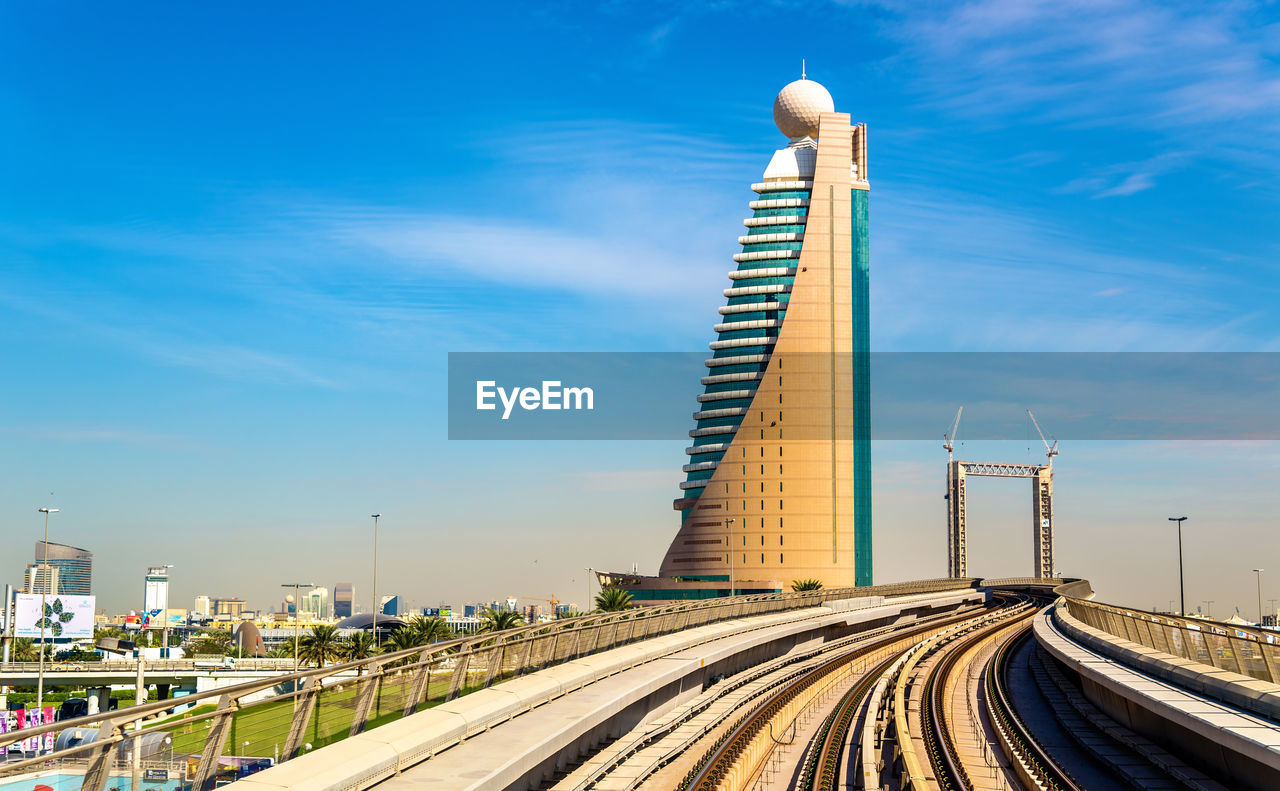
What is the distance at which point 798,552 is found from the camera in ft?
470

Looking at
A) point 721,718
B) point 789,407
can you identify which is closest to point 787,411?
point 789,407

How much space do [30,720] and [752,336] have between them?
103 meters

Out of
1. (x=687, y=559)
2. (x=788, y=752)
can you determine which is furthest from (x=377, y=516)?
(x=687, y=559)

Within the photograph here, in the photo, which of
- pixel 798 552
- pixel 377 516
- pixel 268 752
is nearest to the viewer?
pixel 268 752

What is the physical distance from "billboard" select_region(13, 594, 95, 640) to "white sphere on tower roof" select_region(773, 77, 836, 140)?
11268 cm

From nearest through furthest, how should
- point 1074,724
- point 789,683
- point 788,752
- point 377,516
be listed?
point 788,752, point 1074,724, point 789,683, point 377,516

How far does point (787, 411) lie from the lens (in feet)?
473

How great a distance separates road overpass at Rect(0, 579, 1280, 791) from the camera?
44.1 ft

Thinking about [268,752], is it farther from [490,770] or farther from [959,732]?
[959,732]

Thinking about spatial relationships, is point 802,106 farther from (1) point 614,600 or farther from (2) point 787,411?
(1) point 614,600

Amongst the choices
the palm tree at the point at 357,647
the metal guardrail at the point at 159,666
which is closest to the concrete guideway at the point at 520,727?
the palm tree at the point at 357,647

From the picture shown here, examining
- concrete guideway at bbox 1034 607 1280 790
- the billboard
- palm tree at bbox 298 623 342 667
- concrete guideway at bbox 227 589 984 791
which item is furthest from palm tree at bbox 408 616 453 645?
concrete guideway at bbox 1034 607 1280 790

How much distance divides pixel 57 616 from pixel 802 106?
117 meters

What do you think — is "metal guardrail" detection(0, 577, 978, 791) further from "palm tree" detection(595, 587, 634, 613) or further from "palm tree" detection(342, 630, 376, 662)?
"palm tree" detection(595, 587, 634, 613)
